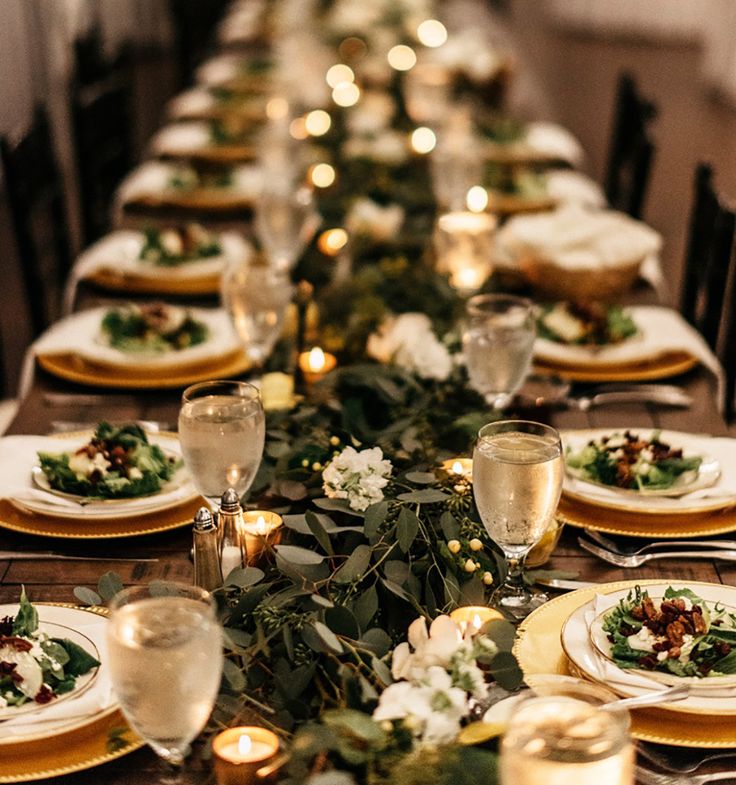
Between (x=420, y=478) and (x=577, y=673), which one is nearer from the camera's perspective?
(x=577, y=673)

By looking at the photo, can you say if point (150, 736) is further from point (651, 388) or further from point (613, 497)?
point (651, 388)

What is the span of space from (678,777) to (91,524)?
2.43 feet

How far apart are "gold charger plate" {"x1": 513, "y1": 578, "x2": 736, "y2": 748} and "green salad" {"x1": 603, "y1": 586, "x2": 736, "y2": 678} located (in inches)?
1.7

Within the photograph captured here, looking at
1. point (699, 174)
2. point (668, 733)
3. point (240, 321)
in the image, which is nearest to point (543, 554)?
point (668, 733)

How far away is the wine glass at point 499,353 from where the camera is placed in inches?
62.9

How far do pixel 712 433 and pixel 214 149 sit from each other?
2147 millimetres

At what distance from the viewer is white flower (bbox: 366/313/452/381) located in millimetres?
1652

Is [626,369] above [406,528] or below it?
below

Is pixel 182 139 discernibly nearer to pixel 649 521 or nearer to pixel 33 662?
pixel 649 521

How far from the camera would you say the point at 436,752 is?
0.85m

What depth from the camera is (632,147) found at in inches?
144

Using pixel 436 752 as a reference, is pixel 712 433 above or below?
below

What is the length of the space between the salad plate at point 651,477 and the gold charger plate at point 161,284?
3.41ft

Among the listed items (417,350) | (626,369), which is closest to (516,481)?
(417,350)
